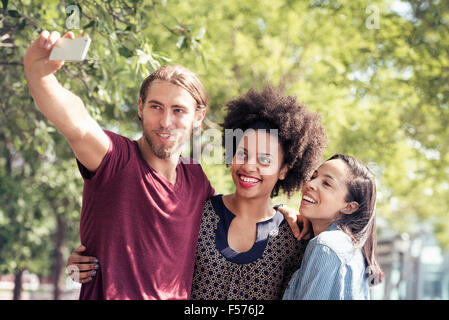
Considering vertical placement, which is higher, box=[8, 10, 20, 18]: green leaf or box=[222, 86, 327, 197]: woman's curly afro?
box=[8, 10, 20, 18]: green leaf

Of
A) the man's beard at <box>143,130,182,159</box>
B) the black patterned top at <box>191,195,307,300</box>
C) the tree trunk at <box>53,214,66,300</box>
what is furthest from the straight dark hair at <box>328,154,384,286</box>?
the tree trunk at <box>53,214,66,300</box>

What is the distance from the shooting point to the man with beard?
2.54 m

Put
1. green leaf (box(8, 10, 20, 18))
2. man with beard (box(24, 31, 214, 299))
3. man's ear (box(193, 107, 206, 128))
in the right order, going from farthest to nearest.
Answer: green leaf (box(8, 10, 20, 18)) < man's ear (box(193, 107, 206, 128)) < man with beard (box(24, 31, 214, 299))

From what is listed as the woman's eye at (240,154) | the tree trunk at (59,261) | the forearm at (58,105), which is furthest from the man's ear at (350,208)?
the tree trunk at (59,261)

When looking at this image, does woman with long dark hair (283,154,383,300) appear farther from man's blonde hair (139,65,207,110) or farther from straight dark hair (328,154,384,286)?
man's blonde hair (139,65,207,110)

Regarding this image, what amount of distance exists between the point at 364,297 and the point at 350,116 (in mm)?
5936

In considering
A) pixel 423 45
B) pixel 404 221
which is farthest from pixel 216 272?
pixel 404 221

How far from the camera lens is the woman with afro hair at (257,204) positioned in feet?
10.00

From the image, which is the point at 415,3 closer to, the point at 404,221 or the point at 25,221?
the point at 25,221

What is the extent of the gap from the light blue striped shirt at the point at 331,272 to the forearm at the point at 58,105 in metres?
1.34

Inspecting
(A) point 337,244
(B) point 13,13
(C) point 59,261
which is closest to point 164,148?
(A) point 337,244

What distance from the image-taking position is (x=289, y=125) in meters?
3.28

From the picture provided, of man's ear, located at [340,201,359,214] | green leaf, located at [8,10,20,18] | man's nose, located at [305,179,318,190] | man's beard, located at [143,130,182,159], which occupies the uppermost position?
green leaf, located at [8,10,20,18]

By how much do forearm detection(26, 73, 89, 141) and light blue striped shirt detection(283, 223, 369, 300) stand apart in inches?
52.7
